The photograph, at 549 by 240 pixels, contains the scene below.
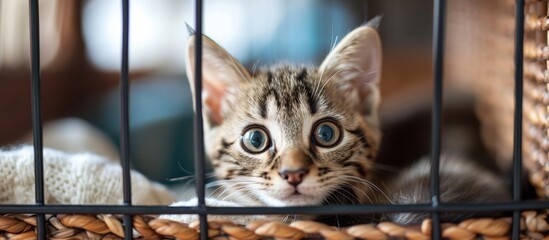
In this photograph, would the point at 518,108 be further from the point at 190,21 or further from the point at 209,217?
the point at 190,21

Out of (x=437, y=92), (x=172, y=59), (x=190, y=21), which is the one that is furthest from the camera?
(x=172, y=59)

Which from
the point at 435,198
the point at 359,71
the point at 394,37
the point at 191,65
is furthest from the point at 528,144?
the point at 394,37

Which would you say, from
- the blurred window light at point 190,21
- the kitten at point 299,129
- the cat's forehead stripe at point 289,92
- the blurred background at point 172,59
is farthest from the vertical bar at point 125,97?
the blurred window light at point 190,21

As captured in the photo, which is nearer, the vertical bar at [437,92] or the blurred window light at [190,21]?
the vertical bar at [437,92]

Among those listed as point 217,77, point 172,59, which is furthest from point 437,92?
point 172,59

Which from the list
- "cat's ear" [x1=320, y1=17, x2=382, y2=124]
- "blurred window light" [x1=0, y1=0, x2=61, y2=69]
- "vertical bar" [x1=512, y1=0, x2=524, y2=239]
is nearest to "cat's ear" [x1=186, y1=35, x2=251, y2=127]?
"cat's ear" [x1=320, y1=17, x2=382, y2=124]

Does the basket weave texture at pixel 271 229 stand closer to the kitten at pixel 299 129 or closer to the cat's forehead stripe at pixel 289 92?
the kitten at pixel 299 129
